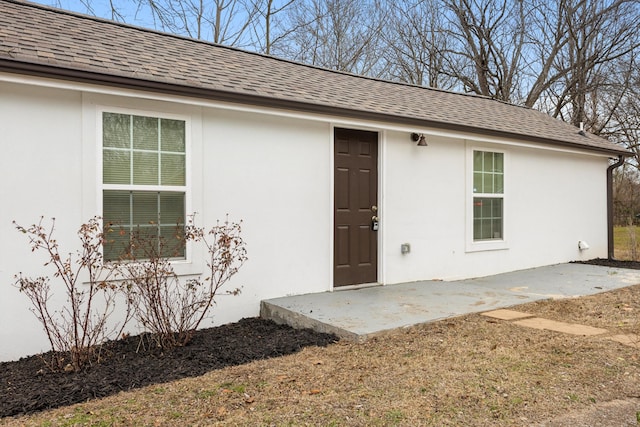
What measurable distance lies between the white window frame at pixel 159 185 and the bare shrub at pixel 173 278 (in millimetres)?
92

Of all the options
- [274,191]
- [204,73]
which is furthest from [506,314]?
[204,73]

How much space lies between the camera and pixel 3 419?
9.74 ft

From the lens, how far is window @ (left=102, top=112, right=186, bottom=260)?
4.59 m

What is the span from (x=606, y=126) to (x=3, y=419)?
20371 millimetres

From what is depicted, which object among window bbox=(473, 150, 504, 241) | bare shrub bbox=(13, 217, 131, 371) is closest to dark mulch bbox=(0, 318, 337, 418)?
bare shrub bbox=(13, 217, 131, 371)

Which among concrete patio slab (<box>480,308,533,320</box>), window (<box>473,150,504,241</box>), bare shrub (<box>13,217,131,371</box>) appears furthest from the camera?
window (<box>473,150,504,241</box>)

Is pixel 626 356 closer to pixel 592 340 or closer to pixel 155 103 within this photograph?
pixel 592 340

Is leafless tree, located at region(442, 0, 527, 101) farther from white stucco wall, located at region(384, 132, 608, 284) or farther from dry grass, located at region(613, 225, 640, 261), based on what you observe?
white stucco wall, located at region(384, 132, 608, 284)

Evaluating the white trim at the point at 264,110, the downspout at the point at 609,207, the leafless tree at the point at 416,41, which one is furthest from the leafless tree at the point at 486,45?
the white trim at the point at 264,110

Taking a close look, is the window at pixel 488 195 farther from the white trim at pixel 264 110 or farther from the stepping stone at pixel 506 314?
the stepping stone at pixel 506 314

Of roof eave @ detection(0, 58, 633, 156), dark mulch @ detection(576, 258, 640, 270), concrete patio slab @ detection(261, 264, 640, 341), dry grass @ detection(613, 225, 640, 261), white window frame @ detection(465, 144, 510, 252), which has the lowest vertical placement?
concrete patio slab @ detection(261, 264, 640, 341)

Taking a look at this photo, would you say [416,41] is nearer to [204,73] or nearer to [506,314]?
[204,73]

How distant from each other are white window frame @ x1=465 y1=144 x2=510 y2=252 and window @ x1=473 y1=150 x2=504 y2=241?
32 mm

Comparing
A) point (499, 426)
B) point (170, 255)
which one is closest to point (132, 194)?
point (170, 255)
